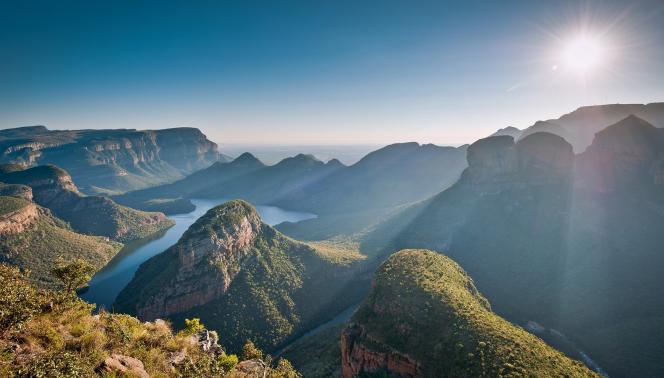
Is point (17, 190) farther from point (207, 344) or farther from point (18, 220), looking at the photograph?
point (207, 344)

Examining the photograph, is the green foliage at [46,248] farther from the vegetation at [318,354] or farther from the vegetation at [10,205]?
the vegetation at [318,354]

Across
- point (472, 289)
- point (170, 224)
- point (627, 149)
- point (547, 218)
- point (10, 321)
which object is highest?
point (627, 149)

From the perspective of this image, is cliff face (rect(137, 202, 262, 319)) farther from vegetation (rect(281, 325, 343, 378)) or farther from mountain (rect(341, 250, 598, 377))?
mountain (rect(341, 250, 598, 377))

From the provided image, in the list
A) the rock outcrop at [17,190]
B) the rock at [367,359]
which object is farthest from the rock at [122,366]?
the rock outcrop at [17,190]

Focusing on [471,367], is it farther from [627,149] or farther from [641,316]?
[627,149]

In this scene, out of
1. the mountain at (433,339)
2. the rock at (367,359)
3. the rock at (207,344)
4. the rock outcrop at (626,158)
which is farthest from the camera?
the rock outcrop at (626,158)

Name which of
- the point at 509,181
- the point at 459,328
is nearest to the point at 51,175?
the point at 459,328
